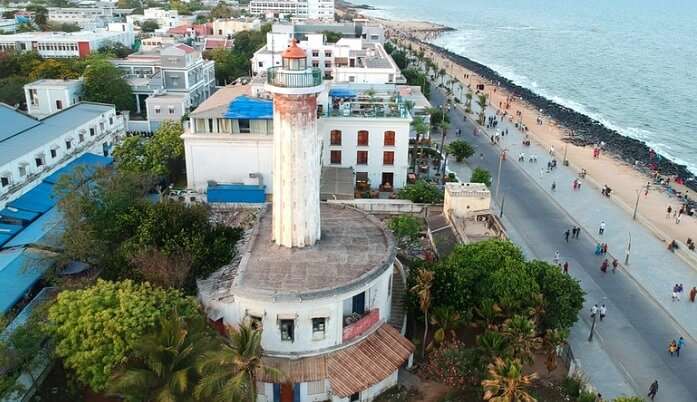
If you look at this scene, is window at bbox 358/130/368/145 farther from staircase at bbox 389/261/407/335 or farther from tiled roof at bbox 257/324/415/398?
tiled roof at bbox 257/324/415/398

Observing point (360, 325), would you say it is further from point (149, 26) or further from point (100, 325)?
point (149, 26)

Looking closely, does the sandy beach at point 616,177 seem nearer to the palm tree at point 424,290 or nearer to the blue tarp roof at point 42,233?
the palm tree at point 424,290

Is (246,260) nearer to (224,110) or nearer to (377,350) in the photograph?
(377,350)

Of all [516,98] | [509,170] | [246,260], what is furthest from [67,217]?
[516,98]

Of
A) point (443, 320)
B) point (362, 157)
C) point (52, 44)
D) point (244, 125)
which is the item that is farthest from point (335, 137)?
point (52, 44)

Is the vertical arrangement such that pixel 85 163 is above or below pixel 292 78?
below

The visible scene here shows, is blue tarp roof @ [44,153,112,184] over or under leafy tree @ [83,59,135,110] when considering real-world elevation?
under

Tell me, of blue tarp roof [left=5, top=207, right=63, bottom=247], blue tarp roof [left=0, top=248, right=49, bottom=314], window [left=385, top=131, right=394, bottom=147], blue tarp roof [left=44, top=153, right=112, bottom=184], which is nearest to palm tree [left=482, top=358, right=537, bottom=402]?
blue tarp roof [left=0, top=248, right=49, bottom=314]

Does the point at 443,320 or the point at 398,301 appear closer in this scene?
the point at 443,320
